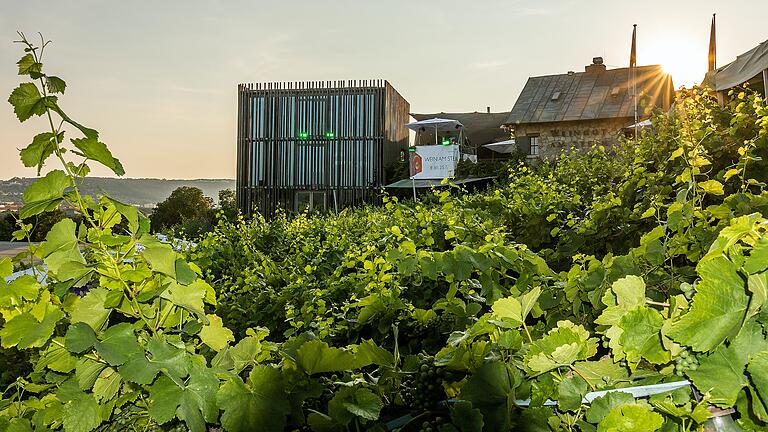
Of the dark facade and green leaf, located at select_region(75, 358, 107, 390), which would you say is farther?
the dark facade

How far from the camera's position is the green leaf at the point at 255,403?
90 centimetres

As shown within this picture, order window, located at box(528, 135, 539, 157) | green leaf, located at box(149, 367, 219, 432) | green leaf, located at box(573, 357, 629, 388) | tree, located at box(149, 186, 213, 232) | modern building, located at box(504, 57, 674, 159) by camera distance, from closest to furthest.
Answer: green leaf, located at box(573, 357, 629, 388) < green leaf, located at box(149, 367, 219, 432) < modern building, located at box(504, 57, 674, 159) < window, located at box(528, 135, 539, 157) < tree, located at box(149, 186, 213, 232)

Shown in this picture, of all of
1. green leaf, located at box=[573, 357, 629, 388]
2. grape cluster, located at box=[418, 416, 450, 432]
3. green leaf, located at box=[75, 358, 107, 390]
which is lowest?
grape cluster, located at box=[418, 416, 450, 432]

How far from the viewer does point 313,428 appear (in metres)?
0.92

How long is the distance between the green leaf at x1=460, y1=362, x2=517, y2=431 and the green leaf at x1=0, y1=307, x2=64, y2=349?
2.11ft

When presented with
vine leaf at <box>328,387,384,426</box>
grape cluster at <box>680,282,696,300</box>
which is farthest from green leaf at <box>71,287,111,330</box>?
grape cluster at <box>680,282,696,300</box>

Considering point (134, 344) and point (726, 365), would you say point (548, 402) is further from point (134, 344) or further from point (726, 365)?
point (134, 344)

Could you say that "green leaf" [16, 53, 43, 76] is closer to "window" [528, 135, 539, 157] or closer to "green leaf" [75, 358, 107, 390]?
"green leaf" [75, 358, 107, 390]

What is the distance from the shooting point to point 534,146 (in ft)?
66.8

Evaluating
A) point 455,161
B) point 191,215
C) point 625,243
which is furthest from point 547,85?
point 625,243

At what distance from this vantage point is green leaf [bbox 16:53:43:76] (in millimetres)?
1061

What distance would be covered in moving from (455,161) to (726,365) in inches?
953

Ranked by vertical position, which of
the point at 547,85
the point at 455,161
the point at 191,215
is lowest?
the point at 191,215

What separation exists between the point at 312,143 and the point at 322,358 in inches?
1217
